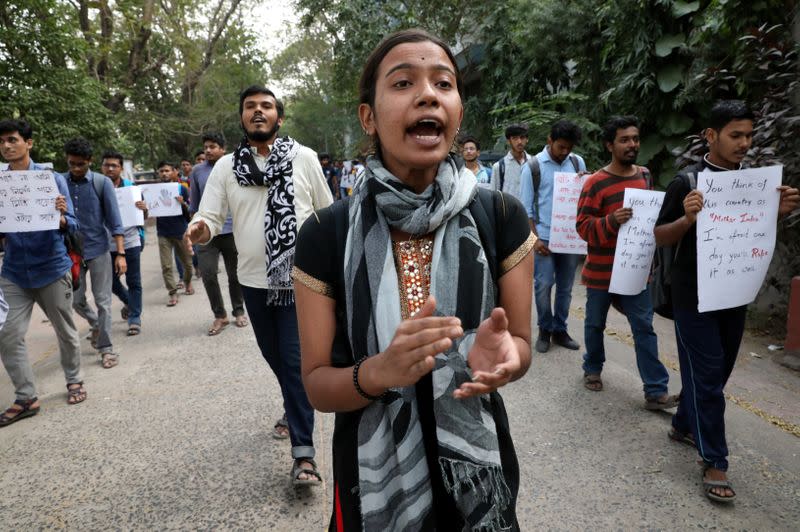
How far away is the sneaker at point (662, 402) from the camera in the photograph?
11.9 feet

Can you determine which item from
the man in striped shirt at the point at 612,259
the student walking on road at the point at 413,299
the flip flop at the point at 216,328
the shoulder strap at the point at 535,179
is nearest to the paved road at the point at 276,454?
the man in striped shirt at the point at 612,259

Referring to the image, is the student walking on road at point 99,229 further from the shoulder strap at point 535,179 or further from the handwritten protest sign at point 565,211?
the handwritten protest sign at point 565,211

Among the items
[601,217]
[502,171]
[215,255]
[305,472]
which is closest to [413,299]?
[305,472]

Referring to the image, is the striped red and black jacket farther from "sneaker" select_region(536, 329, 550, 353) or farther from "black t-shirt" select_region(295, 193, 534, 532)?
"black t-shirt" select_region(295, 193, 534, 532)

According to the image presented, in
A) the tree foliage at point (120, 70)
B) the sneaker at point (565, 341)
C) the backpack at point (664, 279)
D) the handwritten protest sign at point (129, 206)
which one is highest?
the tree foliage at point (120, 70)

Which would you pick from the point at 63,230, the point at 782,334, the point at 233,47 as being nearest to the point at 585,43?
the point at 782,334

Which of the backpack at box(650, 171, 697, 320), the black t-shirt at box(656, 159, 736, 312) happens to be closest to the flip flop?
the backpack at box(650, 171, 697, 320)

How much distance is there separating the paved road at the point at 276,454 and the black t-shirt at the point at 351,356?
4.55 ft

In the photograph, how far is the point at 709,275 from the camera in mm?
→ 2688

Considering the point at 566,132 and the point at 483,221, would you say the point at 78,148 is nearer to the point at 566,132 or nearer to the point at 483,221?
the point at 566,132

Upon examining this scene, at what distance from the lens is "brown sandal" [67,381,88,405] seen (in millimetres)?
4262

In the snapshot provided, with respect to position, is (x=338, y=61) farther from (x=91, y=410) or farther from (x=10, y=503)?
(x=10, y=503)

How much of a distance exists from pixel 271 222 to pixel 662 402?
2919 mm

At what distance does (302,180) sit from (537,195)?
9.30 feet
